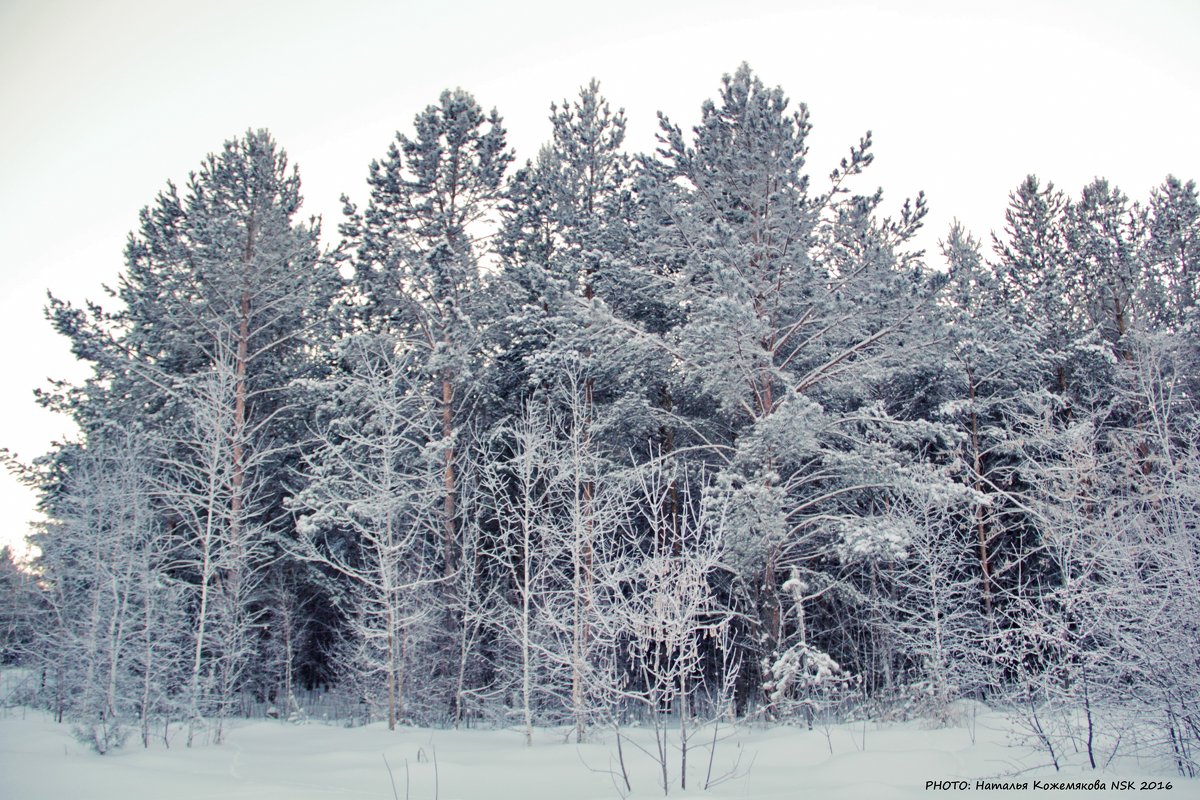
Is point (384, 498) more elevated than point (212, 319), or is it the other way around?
point (212, 319)

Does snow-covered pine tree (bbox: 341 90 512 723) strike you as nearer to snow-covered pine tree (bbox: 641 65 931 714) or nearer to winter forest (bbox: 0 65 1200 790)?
winter forest (bbox: 0 65 1200 790)

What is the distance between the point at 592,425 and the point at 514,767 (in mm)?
7497

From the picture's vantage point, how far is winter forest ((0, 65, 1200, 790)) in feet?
45.2

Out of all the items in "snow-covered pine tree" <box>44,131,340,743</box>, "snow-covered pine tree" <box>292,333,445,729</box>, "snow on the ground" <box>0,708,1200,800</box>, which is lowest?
"snow on the ground" <box>0,708,1200,800</box>

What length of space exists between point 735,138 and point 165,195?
54.9 feet

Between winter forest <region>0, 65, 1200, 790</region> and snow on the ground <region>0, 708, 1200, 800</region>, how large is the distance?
988 mm

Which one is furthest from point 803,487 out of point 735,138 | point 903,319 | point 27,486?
point 27,486

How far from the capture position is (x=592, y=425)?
52.0 ft

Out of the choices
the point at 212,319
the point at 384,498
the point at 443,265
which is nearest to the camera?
the point at 384,498

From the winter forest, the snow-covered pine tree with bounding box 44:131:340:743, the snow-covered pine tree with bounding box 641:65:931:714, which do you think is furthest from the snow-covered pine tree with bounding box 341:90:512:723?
the snow-covered pine tree with bounding box 641:65:931:714

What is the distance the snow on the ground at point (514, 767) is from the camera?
25.6 ft

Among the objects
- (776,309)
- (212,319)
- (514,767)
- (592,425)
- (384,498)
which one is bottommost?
(514,767)

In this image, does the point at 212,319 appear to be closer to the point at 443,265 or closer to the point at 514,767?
the point at 443,265

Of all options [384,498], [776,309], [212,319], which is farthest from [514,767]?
[212,319]
